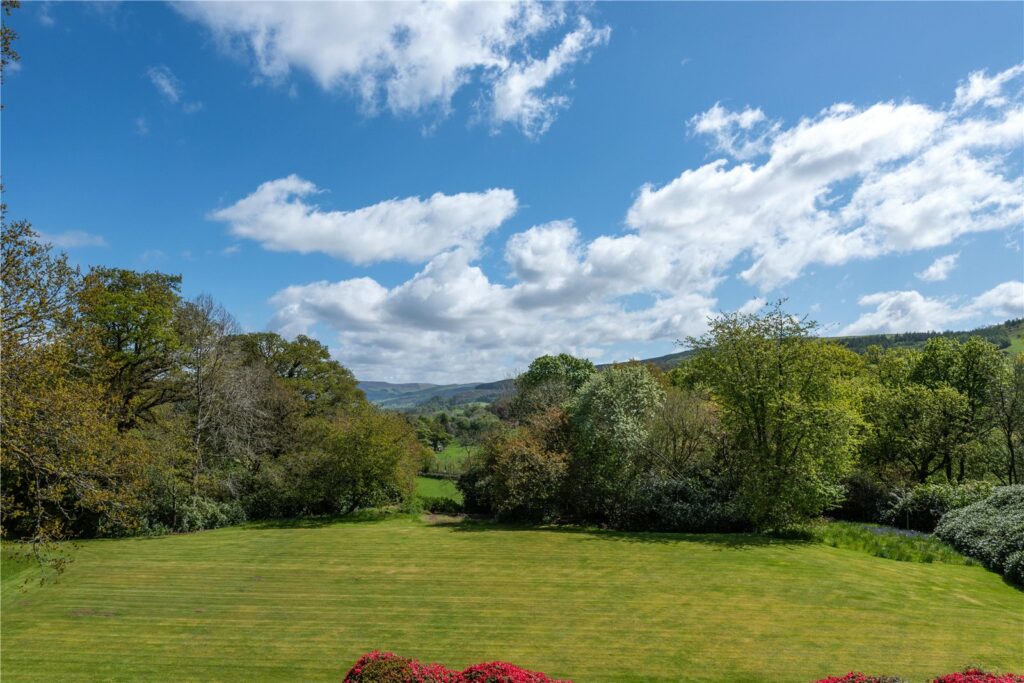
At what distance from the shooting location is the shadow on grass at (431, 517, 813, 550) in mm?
18672

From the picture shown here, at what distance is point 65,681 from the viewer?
392 inches

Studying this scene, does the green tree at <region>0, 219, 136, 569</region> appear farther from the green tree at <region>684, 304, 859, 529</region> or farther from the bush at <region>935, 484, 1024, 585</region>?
the bush at <region>935, 484, 1024, 585</region>

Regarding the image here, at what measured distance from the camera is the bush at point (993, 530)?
1580 centimetres

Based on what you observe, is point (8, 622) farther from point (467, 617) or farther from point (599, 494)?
point (599, 494)

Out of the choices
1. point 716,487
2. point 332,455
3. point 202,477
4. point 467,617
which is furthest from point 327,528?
point 716,487

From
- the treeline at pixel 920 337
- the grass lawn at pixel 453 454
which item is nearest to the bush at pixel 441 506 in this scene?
the grass lawn at pixel 453 454

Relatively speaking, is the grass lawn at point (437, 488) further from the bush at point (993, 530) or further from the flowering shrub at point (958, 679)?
the flowering shrub at point (958, 679)

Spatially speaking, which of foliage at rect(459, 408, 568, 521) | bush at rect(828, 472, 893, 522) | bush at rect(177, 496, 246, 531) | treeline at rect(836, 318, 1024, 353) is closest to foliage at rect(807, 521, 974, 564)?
bush at rect(828, 472, 893, 522)

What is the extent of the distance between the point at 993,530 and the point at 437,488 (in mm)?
30897

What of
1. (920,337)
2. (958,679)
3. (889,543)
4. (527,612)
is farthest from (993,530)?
(920,337)

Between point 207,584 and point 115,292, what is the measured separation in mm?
17020

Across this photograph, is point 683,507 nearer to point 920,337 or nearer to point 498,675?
point 498,675

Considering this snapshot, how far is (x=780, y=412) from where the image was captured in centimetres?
2042

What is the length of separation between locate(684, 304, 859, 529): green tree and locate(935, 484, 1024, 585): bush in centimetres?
383
